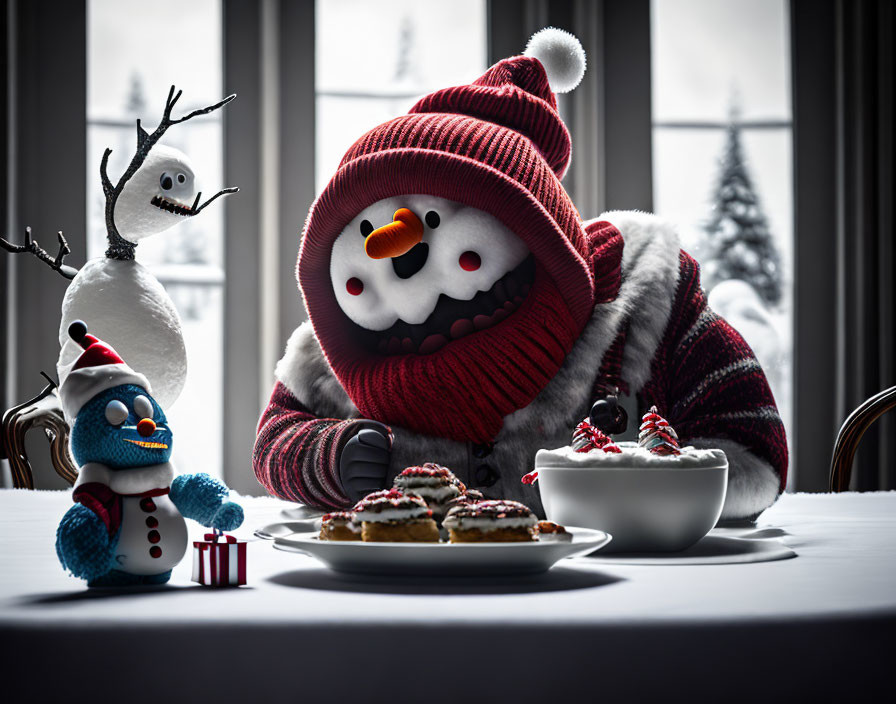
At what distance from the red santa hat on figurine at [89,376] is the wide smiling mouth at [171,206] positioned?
20.5 inches

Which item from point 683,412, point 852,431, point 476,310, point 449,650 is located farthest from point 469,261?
point 852,431

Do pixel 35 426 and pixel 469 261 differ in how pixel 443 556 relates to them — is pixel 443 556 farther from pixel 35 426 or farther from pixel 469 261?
pixel 35 426

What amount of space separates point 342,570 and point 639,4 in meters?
2.35

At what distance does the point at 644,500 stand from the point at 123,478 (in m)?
0.35

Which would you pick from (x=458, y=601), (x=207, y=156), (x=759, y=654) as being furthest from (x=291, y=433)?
(x=207, y=156)

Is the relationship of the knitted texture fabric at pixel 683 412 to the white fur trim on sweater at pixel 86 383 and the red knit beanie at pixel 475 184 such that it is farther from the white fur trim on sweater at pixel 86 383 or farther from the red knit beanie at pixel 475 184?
the white fur trim on sweater at pixel 86 383

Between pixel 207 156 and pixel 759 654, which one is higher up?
pixel 207 156

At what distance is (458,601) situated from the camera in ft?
1.53

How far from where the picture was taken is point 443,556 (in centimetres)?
52

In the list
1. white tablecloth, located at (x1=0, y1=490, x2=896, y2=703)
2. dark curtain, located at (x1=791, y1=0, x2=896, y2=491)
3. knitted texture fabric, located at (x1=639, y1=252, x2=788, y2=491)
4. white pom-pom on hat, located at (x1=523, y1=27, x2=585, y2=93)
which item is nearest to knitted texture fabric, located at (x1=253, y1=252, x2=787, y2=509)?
knitted texture fabric, located at (x1=639, y1=252, x2=788, y2=491)

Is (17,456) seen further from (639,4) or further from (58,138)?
(639,4)

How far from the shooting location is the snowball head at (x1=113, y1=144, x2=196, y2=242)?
1.06 metres

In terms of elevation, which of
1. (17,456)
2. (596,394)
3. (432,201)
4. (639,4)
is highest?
(639,4)

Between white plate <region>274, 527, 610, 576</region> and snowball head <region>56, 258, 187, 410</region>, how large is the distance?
0.52m
